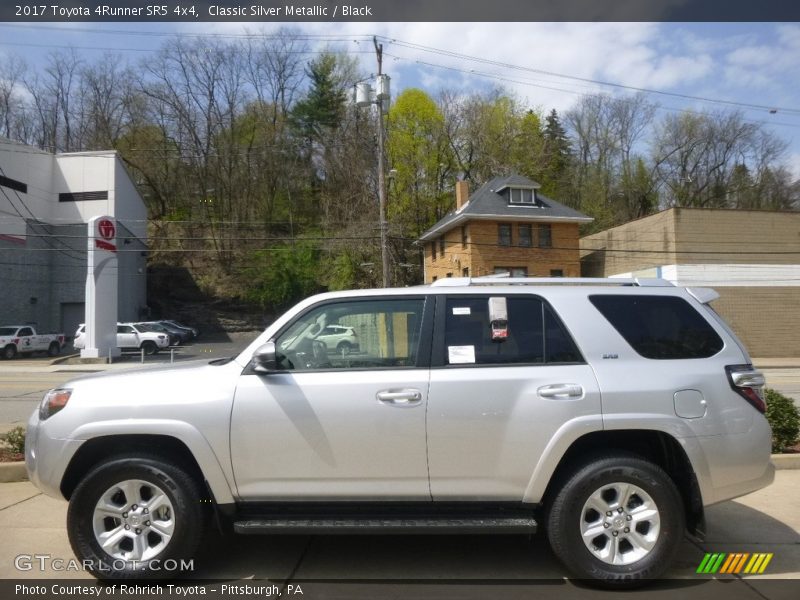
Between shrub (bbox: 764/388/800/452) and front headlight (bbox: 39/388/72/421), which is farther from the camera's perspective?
shrub (bbox: 764/388/800/452)

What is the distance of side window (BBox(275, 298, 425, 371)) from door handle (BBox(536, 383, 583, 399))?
851mm

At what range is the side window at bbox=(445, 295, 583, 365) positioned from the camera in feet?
14.5

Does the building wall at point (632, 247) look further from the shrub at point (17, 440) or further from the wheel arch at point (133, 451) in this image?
the wheel arch at point (133, 451)

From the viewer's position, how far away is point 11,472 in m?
6.85

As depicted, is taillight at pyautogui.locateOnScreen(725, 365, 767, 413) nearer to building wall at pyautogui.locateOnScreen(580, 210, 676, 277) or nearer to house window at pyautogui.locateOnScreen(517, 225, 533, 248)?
building wall at pyautogui.locateOnScreen(580, 210, 676, 277)

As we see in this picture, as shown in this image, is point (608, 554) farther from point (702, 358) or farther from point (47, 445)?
point (47, 445)

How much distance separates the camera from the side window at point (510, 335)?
4406mm

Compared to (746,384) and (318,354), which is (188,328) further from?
(746,384)

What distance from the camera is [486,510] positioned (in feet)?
14.0

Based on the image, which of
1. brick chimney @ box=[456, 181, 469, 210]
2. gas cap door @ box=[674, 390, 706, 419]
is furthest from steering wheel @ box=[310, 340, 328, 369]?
brick chimney @ box=[456, 181, 469, 210]

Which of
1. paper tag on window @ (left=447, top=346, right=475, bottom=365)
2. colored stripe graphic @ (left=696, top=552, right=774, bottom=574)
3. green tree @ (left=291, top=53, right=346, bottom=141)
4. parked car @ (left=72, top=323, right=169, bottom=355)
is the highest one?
green tree @ (left=291, top=53, right=346, bottom=141)

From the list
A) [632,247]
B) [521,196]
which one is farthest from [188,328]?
[632,247]

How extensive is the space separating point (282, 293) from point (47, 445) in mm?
51034

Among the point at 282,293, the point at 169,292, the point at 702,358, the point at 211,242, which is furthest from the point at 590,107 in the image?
the point at 702,358
